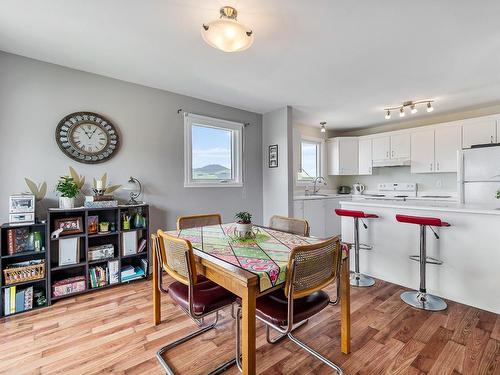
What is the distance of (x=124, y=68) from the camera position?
2.60 m

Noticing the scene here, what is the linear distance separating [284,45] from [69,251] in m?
2.85

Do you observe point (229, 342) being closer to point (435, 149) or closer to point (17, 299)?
point (17, 299)

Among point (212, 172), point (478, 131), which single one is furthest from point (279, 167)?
point (478, 131)

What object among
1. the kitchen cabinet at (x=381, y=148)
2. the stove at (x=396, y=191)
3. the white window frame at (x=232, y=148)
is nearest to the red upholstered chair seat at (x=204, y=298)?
the white window frame at (x=232, y=148)

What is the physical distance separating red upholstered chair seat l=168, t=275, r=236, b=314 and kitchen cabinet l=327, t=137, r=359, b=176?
171 inches

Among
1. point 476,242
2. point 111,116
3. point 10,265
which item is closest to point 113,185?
point 111,116

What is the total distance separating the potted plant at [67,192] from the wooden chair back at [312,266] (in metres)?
2.33

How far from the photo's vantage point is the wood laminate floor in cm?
155

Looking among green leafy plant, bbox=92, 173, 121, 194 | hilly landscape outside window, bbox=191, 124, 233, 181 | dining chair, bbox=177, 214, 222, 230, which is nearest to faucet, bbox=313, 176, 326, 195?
hilly landscape outside window, bbox=191, 124, 233, 181

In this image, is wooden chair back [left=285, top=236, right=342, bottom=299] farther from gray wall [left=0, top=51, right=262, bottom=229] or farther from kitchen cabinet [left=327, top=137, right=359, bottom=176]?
kitchen cabinet [left=327, top=137, right=359, bottom=176]

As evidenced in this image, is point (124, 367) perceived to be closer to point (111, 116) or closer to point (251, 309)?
point (251, 309)

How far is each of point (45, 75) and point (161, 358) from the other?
2848mm

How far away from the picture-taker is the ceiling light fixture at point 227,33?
147 cm

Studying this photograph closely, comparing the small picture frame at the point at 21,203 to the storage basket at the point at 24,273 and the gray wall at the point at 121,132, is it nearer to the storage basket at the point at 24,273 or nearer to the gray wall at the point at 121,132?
the gray wall at the point at 121,132
